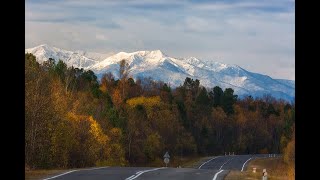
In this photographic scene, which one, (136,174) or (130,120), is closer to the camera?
(136,174)

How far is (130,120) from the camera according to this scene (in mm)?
84000

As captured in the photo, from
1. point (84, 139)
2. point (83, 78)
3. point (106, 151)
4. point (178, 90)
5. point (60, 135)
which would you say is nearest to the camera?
point (60, 135)

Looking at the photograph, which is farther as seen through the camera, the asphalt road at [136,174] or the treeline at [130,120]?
the treeline at [130,120]

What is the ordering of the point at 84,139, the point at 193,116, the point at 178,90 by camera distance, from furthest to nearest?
1. the point at 178,90
2. the point at 193,116
3. the point at 84,139

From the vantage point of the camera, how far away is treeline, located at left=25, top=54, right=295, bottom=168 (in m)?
33.0

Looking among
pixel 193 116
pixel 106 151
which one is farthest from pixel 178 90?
pixel 106 151

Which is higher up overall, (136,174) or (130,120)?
(130,120)

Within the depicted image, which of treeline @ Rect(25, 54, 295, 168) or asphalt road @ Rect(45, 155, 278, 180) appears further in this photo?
treeline @ Rect(25, 54, 295, 168)

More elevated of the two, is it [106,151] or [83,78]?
[83,78]

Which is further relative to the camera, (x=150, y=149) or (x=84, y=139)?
(x=150, y=149)

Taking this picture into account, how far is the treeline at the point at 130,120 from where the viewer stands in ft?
108

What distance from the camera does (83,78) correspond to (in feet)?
267
